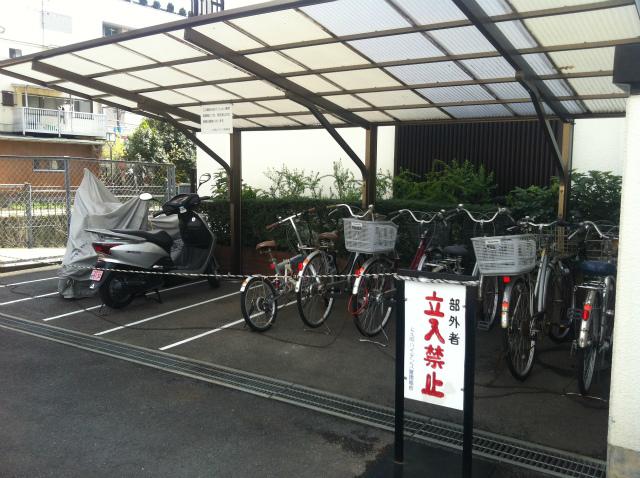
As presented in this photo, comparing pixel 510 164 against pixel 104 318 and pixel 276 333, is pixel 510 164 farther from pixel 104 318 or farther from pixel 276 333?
pixel 104 318

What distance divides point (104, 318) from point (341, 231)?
328cm

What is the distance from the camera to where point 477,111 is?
Answer: 6516 mm

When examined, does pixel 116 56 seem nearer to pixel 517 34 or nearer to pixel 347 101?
pixel 347 101

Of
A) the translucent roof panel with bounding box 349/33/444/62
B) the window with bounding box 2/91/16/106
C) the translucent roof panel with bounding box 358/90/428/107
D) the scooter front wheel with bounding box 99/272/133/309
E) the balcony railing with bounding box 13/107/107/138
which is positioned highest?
the window with bounding box 2/91/16/106

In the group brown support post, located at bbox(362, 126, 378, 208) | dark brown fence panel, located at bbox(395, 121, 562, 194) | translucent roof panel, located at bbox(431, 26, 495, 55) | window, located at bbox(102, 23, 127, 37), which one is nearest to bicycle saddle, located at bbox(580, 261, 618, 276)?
translucent roof panel, located at bbox(431, 26, 495, 55)

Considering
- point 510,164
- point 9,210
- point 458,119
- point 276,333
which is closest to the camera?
point 276,333

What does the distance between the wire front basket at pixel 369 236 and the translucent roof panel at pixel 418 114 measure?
5.62ft

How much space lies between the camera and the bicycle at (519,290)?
4441 millimetres

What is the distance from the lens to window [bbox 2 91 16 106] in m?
24.4

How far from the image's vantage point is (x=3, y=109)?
24.2 meters

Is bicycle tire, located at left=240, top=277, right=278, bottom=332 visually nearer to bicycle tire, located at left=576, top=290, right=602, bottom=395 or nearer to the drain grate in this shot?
the drain grate

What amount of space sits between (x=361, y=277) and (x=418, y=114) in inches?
102

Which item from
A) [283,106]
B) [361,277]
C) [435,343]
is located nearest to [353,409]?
[435,343]

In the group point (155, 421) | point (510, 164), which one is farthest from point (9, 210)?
point (510, 164)
